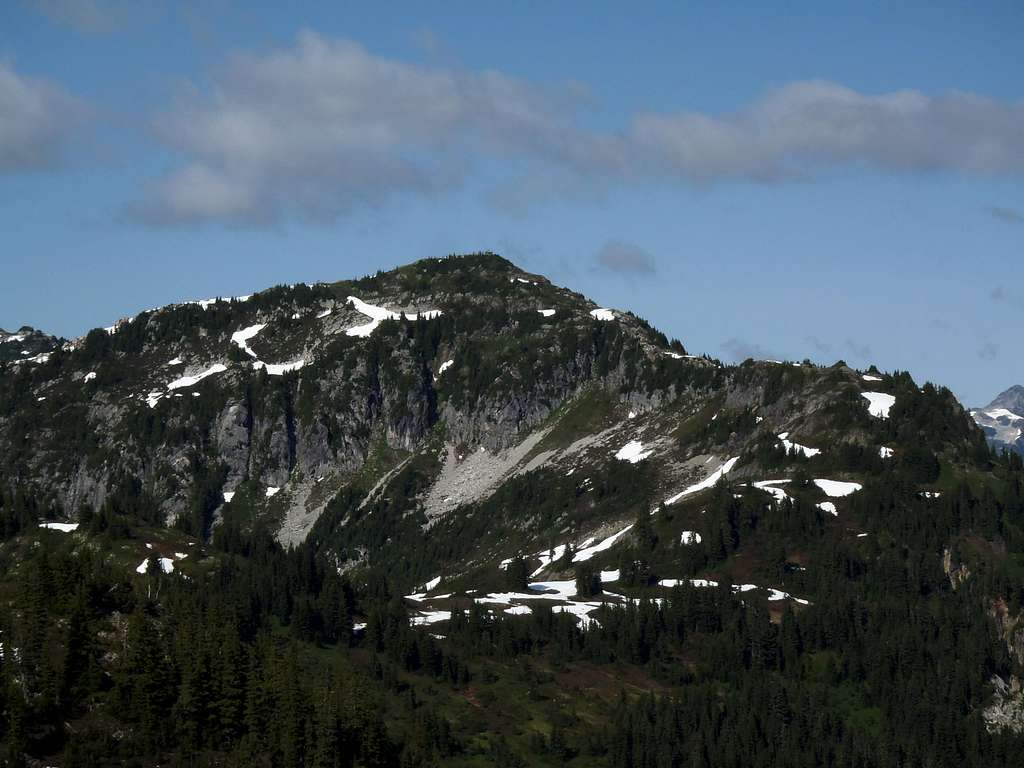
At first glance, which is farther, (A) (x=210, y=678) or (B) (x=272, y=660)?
(B) (x=272, y=660)

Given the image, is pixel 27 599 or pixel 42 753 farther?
pixel 27 599

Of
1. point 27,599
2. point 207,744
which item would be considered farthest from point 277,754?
point 27,599

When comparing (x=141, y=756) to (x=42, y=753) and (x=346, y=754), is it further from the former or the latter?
(x=346, y=754)

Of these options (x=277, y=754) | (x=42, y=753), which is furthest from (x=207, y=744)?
(x=42, y=753)

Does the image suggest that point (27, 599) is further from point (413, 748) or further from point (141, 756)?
point (413, 748)

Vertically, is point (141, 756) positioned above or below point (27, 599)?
below

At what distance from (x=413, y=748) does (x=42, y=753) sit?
4769 centimetres

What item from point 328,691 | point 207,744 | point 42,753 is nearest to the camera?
point 42,753

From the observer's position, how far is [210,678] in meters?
186

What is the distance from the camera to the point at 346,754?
615ft

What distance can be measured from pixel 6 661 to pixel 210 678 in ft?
73.0

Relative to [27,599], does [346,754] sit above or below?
below

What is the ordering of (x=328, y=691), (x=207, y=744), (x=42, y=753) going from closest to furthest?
(x=42, y=753) → (x=207, y=744) → (x=328, y=691)

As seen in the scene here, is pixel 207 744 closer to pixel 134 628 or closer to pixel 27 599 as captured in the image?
Result: pixel 134 628
